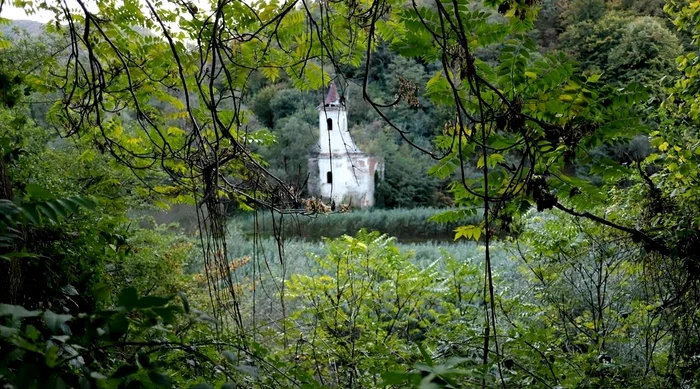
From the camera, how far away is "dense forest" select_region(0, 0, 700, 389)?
3.71 feet

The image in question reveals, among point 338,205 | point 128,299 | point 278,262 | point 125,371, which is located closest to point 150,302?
point 128,299

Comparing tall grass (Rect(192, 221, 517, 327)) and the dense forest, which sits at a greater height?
the dense forest

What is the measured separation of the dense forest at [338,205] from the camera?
1.13m

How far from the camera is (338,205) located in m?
3.32

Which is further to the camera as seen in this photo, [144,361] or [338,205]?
[338,205]

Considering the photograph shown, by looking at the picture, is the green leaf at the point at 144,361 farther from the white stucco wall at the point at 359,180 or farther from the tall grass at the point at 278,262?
the white stucco wall at the point at 359,180

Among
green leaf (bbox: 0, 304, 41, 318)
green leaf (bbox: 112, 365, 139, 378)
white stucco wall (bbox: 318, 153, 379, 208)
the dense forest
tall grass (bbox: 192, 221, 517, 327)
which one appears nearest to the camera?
green leaf (bbox: 0, 304, 41, 318)

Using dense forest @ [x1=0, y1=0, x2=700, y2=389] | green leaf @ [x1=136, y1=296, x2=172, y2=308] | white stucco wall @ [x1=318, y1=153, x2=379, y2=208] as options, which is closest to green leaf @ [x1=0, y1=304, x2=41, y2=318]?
dense forest @ [x1=0, y1=0, x2=700, y2=389]

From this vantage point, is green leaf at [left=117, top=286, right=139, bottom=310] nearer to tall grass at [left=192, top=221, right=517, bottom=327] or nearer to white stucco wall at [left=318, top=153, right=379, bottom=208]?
tall grass at [left=192, top=221, right=517, bottom=327]

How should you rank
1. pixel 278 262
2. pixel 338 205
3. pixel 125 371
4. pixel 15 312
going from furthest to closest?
pixel 278 262, pixel 338 205, pixel 125 371, pixel 15 312

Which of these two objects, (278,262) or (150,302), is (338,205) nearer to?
(150,302)

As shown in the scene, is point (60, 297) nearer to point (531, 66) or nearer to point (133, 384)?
point (133, 384)

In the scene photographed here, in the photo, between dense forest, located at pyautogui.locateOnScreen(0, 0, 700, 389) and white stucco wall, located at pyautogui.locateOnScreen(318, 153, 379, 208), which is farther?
white stucco wall, located at pyautogui.locateOnScreen(318, 153, 379, 208)

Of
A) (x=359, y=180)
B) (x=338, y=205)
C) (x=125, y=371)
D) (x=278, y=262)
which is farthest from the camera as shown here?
(x=359, y=180)
